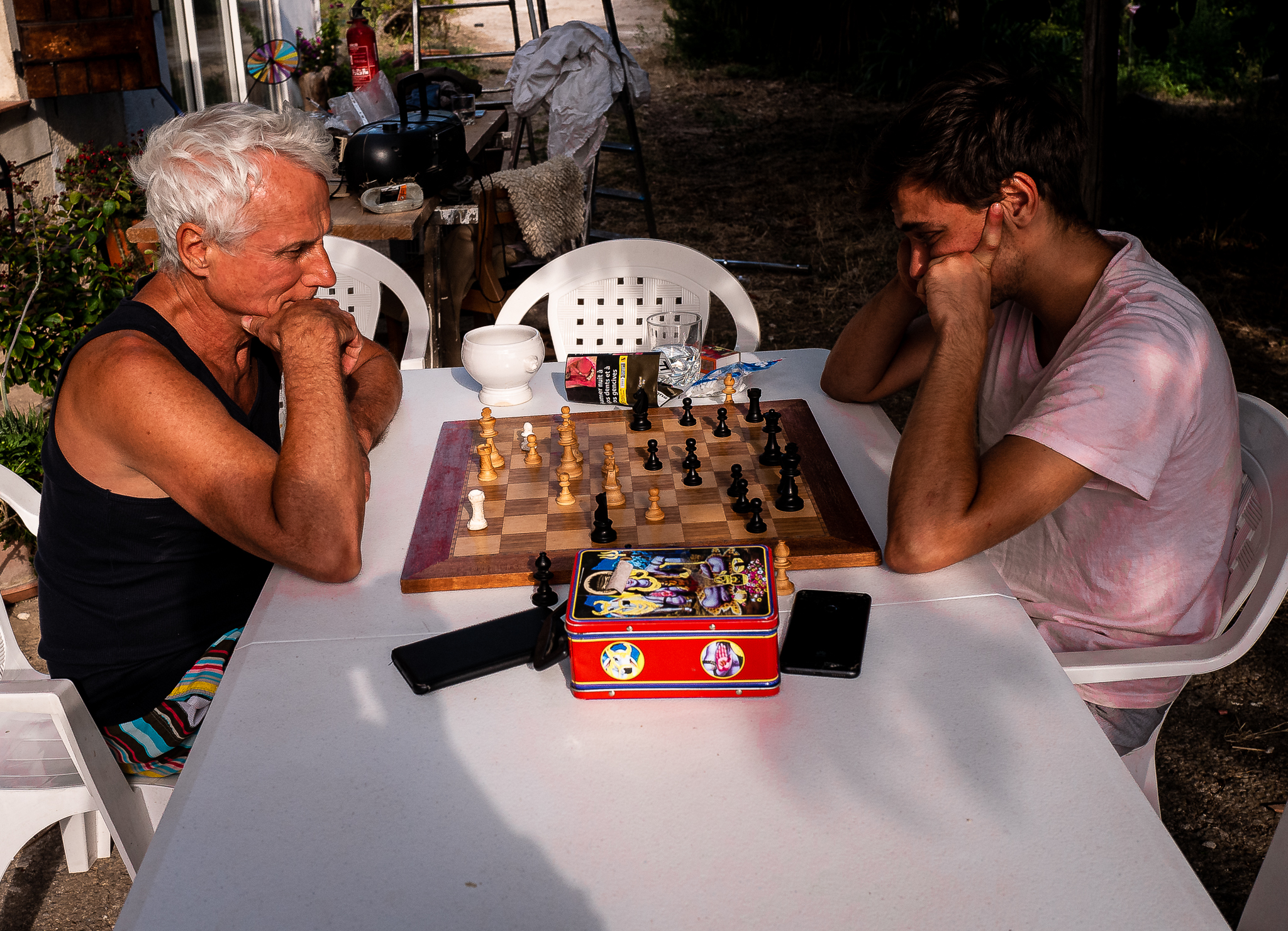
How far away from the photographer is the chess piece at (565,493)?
1.93m

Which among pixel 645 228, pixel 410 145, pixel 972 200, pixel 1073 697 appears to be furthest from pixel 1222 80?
pixel 1073 697

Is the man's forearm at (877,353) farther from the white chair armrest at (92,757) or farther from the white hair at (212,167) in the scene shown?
the white chair armrest at (92,757)

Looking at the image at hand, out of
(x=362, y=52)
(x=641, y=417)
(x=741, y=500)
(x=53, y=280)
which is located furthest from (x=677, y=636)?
(x=362, y=52)

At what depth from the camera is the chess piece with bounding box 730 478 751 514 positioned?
1.86m

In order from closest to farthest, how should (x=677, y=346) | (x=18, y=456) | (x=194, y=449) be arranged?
(x=194, y=449)
(x=677, y=346)
(x=18, y=456)

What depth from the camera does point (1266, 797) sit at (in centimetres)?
266

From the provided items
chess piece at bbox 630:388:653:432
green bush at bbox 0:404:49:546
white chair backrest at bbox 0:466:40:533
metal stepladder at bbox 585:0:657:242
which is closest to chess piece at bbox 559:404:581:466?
chess piece at bbox 630:388:653:432

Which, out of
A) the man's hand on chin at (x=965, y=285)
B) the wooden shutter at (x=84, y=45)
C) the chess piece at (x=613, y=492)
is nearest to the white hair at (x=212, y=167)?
the chess piece at (x=613, y=492)

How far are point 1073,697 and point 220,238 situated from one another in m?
1.65

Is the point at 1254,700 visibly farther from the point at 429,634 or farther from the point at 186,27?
the point at 186,27

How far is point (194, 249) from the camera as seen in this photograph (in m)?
1.89

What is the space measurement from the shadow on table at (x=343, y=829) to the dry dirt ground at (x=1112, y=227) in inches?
54.4

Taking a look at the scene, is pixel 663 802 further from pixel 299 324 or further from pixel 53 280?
pixel 53 280

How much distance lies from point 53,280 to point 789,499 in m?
3.19
